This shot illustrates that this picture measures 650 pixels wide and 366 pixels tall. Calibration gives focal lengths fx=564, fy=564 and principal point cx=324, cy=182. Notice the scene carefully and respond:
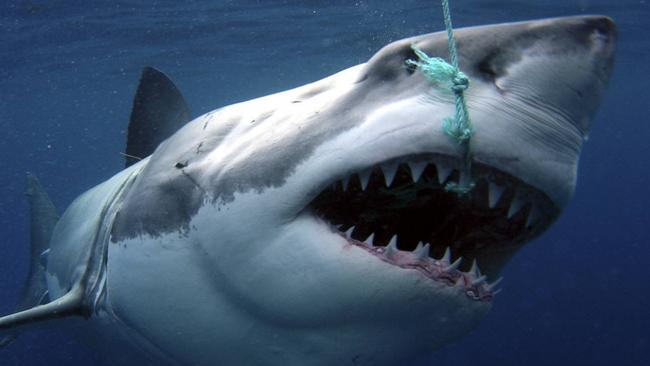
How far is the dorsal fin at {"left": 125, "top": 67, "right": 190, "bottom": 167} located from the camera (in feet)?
16.8

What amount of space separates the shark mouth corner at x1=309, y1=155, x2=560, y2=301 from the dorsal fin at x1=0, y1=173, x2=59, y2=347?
527 centimetres

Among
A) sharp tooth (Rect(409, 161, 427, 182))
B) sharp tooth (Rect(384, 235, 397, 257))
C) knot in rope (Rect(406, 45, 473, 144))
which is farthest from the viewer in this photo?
sharp tooth (Rect(384, 235, 397, 257))

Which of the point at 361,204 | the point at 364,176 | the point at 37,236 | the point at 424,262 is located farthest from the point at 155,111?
the point at 424,262

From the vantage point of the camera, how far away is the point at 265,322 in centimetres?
234

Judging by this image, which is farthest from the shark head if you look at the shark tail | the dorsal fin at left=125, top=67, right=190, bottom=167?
the shark tail

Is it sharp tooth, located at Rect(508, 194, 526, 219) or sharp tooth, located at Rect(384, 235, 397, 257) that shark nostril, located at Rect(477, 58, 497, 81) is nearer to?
sharp tooth, located at Rect(508, 194, 526, 219)

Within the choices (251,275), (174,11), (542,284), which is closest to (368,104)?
(251,275)

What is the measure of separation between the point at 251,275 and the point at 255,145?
1.69 feet

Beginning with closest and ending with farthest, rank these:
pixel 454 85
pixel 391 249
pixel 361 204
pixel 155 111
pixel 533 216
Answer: pixel 454 85
pixel 391 249
pixel 533 216
pixel 361 204
pixel 155 111

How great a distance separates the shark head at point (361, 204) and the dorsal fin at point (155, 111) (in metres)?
2.35

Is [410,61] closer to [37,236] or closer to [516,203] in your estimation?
[516,203]

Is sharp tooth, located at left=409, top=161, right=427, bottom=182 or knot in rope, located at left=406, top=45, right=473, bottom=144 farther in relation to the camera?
sharp tooth, located at left=409, top=161, right=427, bottom=182

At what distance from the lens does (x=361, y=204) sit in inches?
95.0

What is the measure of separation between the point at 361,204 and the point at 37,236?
5824 millimetres
